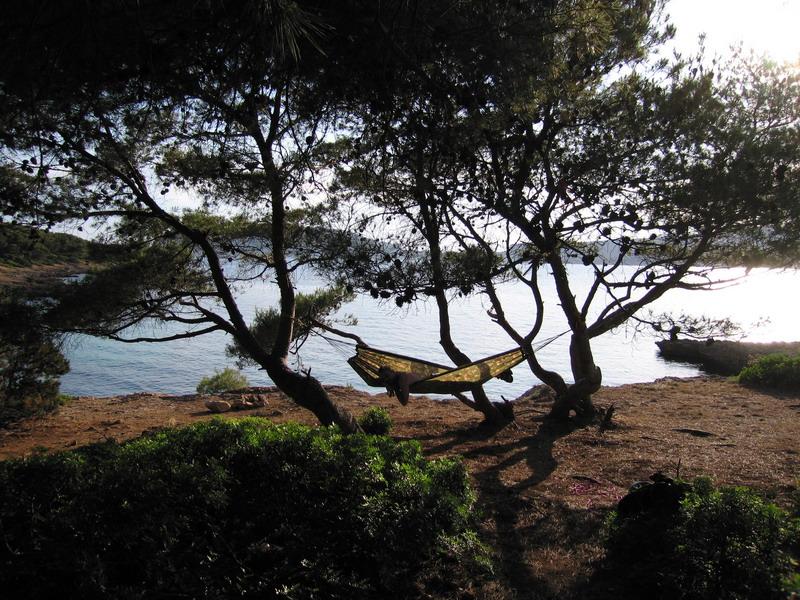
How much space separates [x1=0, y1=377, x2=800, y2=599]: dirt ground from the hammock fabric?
0.82 m

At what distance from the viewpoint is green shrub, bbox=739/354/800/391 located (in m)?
9.47

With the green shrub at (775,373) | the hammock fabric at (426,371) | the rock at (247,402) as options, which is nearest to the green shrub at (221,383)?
the rock at (247,402)

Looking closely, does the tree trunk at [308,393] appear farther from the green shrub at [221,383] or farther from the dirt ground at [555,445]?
the green shrub at [221,383]

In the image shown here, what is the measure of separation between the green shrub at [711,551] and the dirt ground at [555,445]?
316 millimetres

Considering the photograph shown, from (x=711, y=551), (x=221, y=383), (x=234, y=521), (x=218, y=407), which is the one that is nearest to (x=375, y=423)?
(x=218, y=407)

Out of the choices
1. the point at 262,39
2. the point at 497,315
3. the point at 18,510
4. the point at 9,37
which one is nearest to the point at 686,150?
the point at 497,315

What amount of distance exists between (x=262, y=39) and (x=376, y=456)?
6.33 feet

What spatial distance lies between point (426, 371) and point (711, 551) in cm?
282

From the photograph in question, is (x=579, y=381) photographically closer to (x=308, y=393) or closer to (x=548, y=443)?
(x=548, y=443)

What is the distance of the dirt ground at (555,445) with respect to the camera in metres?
3.22

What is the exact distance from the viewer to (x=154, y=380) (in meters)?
13.9

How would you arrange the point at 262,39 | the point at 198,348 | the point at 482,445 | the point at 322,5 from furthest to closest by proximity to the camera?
the point at 198,348
the point at 482,445
the point at 322,5
the point at 262,39

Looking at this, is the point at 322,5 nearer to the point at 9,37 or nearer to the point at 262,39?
the point at 262,39

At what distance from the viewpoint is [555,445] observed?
5836 mm
